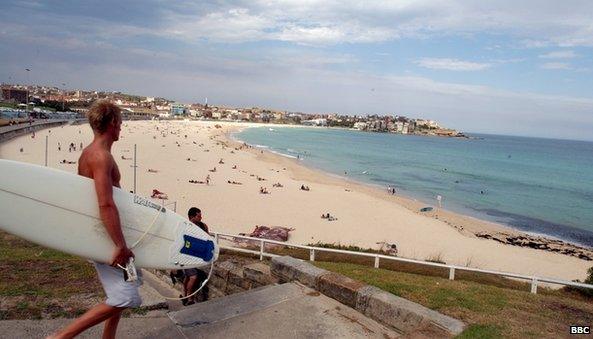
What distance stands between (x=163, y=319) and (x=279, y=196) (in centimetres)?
2286

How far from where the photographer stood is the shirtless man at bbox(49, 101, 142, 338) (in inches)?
107

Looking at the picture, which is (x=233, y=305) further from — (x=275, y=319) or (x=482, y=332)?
(x=482, y=332)

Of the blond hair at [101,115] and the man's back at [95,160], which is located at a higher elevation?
the blond hair at [101,115]

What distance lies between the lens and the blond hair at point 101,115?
2.81 m

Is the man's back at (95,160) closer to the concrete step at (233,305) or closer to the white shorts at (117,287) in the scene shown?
the white shorts at (117,287)

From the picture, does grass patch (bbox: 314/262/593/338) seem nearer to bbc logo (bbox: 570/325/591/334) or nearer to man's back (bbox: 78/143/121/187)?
bbc logo (bbox: 570/325/591/334)

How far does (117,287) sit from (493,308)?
12.5 ft

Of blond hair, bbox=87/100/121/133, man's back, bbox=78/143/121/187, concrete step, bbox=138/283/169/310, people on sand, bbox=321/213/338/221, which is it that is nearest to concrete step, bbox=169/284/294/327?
concrete step, bbox=138/283/169/310

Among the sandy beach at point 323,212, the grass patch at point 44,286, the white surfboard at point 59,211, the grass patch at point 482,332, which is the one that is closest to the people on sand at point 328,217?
the sandy beach at point 323,212

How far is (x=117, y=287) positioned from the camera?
288 centimetres

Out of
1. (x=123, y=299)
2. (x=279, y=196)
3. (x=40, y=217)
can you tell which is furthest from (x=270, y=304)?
(x=279, y=196)

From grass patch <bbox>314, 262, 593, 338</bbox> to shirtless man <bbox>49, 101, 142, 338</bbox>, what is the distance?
2878 millimetres

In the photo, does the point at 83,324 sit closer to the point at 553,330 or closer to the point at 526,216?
the point at 553,330

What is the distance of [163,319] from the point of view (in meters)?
3.98
